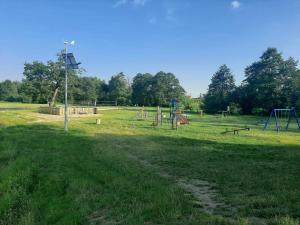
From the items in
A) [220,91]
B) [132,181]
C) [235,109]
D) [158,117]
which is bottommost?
[132,181]

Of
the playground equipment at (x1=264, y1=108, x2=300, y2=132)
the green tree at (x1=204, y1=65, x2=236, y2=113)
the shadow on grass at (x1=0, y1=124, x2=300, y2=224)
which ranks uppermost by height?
the green tree at (x1=204, y1=65, x2=236, y2=113)

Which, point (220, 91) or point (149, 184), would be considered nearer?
point (149, 184)

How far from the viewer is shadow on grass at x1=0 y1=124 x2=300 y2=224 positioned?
6.84 meters

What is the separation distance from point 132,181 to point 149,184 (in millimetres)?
582

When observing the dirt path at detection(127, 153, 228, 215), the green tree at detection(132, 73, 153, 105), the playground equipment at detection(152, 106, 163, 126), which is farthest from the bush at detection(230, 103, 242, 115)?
the dirt path at detection(127, 153, 228, 215)

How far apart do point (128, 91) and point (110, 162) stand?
82.5m

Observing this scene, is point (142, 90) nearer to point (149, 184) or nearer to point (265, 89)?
point (265, 89)

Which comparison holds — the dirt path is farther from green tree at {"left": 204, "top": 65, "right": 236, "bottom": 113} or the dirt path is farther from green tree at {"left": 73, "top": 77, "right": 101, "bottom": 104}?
green tree at {"left": 73, "top": 77, "right": 101, "bottom": 104}

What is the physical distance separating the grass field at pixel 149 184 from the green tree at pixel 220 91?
47341 millimetres

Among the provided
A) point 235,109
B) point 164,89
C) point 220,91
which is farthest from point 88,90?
point 235,109

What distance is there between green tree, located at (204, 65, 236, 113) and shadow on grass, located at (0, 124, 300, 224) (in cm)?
4680

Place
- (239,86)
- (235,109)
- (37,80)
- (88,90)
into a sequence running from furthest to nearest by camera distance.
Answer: (88,90)
(239,86)
(235,109)
(37,80)

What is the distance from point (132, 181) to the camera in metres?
9.09

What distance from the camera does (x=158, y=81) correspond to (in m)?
86.9
